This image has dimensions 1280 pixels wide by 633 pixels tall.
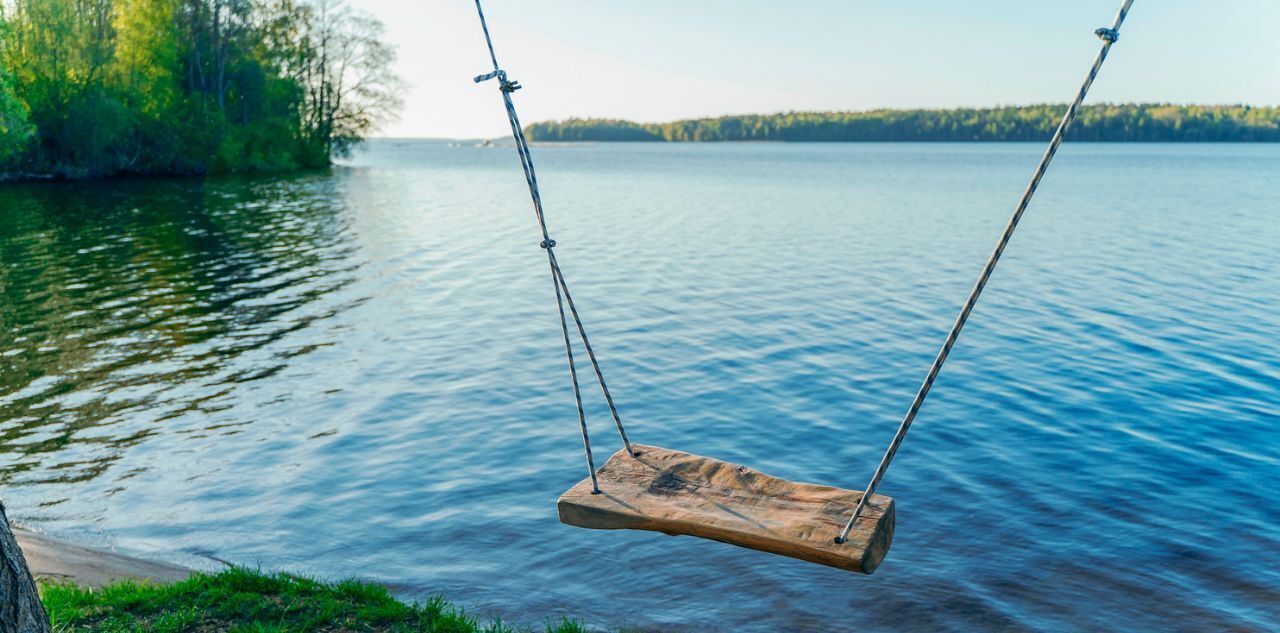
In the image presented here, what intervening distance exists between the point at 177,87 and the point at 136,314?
4508 cm

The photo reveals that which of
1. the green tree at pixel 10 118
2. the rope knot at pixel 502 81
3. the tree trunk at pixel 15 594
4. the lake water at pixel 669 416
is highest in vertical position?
the green tree at pixel 10 118

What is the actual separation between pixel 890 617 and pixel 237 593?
4.59 m

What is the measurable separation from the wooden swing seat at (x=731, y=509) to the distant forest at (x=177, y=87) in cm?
4059

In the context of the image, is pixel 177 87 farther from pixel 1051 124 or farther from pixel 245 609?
pixel 1051 124

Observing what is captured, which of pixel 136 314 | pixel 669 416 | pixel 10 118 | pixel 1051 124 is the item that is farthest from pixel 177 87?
pixel 1051 124

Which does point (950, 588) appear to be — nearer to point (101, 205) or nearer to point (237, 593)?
point (237, 593)

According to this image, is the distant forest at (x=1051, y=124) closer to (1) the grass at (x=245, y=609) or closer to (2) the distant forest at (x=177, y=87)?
(2) the distant forest at (x=177, y=87)

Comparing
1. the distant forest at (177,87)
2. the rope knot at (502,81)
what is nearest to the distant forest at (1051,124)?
the distant forest at (177,87)

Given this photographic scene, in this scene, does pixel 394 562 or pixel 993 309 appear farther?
pixel 993 309

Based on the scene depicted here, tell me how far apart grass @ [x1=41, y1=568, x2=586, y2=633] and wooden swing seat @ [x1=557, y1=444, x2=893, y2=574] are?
1.47 m

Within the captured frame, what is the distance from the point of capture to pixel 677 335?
15875 millimetres

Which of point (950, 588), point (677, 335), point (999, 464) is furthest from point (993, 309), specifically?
point (950, 588)

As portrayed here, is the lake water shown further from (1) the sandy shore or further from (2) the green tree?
(2) the green tree

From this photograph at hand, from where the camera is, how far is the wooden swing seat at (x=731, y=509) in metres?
Result: 4.33
